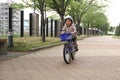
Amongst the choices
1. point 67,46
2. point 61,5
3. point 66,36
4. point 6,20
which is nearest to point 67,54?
point 67,46

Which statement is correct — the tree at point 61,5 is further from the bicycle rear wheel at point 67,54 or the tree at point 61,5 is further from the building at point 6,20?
the bicycle rear wheel at point 67,54

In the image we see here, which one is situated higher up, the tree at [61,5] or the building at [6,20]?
the tree at [61,5]

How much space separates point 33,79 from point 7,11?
21.9 metres

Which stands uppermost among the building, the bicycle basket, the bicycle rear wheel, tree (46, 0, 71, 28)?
tree (46, 0, 71, 28)

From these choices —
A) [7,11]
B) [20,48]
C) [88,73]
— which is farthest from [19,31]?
[88,73]

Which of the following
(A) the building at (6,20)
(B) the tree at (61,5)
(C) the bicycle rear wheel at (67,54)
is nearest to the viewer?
(C) the bicycle rear wheel at (67,54)

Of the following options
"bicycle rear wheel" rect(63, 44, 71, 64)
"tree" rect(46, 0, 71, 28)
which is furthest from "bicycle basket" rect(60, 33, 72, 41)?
"tree" rect(46, 0, 71, 28)

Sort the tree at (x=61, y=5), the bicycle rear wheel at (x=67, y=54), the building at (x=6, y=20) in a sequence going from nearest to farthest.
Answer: the bicycle rear wheel at (x=67, y=54) < the building at (x=6, y=20) < the tree at (x=61, y=5)

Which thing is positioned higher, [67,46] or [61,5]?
[61,5]

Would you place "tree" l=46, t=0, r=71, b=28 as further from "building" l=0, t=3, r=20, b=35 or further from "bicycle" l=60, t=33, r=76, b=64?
"bicycle" l=60, t=33, r=76, b=64

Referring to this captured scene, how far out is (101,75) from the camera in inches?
374

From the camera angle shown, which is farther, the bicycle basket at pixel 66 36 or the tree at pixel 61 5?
the tree at pixel 61 5

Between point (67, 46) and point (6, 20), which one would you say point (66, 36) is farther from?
point (6, 20)

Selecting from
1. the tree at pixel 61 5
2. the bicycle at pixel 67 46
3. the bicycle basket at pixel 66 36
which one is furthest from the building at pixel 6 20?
the bicycle basket at pixel 66 36
